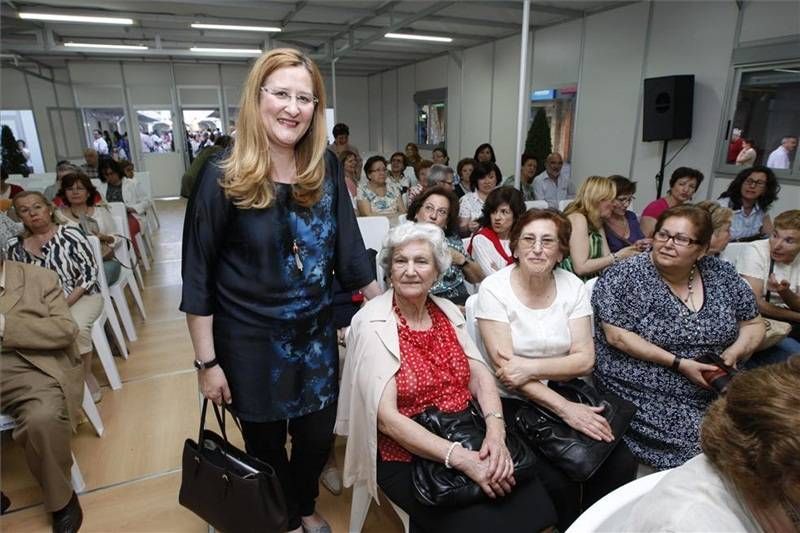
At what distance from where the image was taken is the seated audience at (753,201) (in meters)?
3.51

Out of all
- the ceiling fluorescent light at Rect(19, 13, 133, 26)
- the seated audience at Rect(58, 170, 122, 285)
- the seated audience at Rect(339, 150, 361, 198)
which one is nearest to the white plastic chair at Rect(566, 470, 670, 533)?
the seated audience at Rect(58, 170, 122, 285)

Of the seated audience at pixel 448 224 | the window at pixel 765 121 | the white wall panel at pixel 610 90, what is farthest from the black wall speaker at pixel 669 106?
the seated audience at pixel 448 224

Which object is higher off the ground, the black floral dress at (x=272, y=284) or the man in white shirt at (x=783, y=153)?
the man in white shirt at (x=783, y=153)

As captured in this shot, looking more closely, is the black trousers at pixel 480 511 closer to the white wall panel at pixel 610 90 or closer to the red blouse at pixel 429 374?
the red blouse at pixel 429 374

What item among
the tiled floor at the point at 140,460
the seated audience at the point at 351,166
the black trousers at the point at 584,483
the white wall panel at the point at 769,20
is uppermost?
the white wall panel at the point at 769,20

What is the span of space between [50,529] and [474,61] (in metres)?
9.26

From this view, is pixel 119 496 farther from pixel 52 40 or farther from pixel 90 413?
pixel 52 40

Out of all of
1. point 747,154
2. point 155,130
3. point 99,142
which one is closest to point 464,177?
point 747,154

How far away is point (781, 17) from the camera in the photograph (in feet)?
14.3

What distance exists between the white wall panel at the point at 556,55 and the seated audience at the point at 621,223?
4335mm

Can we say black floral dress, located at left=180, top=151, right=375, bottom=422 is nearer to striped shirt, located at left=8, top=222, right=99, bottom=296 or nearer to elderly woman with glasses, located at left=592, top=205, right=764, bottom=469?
elderly woman with glasses, located at left=592, top=205, right=764, bottom=469

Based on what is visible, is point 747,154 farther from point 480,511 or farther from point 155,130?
point 155,130

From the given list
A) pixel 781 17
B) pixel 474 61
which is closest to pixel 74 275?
pixel 781 17

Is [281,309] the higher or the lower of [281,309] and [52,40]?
the lower
